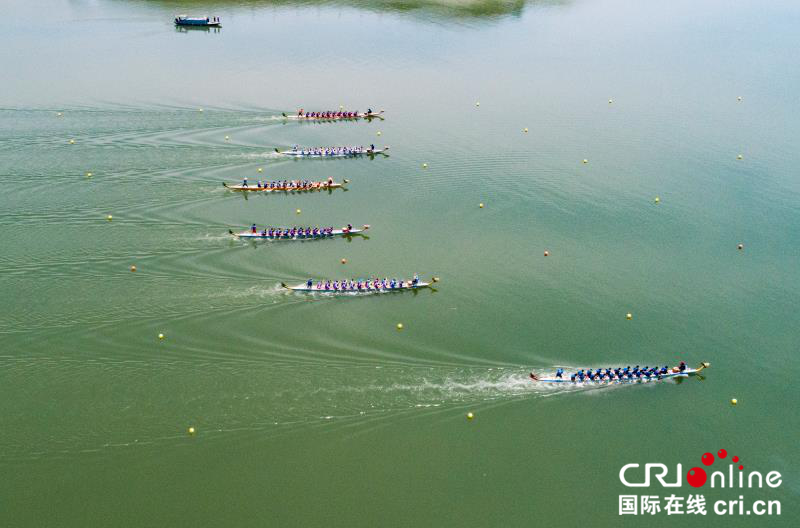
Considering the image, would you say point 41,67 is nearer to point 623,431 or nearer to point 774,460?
point 623,431

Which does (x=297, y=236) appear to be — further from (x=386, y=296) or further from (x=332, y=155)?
(x=332, y=155)

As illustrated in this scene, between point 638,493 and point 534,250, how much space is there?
12.0m

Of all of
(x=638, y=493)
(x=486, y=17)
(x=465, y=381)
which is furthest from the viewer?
(x=486, y=17)

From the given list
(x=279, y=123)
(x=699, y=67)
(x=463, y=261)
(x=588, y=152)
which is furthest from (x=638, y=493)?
(x=699, y=67)

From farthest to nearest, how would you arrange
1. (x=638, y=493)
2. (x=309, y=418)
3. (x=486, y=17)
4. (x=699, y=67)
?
1. (x=486, y=17)
2. (x=699, y=67)
3. (x=309, y=418)
4. (x=638, y=493)

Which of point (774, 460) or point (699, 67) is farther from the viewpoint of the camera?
point (699, 67)

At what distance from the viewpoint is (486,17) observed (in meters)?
59.5
